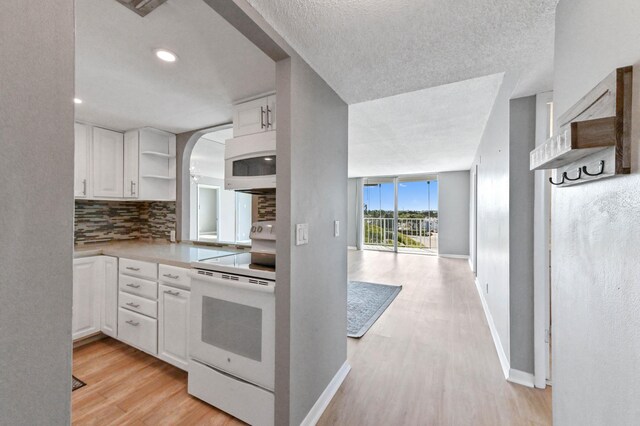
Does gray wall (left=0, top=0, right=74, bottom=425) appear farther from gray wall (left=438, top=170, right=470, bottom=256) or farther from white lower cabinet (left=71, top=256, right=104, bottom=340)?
gray wall (left=438, top=170, right=470, bottom=256)

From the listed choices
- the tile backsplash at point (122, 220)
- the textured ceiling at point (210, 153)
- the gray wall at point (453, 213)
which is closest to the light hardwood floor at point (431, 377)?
the tile backsplash at point (122, 220)

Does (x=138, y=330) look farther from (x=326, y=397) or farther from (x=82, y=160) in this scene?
(x=82, y=160)

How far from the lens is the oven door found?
1.54m

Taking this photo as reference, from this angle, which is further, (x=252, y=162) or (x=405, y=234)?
(x=405, y=234)

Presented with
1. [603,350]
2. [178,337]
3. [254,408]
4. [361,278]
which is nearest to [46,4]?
[603,350]

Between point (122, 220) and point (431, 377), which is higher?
point (122, 220)

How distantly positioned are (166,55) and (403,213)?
290 inches

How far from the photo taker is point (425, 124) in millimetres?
3334

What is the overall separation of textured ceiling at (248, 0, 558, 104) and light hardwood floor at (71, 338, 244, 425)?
7.62ft

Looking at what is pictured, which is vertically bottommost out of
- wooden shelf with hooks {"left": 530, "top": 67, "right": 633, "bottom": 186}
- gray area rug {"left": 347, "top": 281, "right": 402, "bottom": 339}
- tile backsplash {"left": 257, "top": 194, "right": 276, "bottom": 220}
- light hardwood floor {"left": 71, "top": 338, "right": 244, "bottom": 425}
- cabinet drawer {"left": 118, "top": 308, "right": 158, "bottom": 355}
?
light hardwood floor {"left": 71, "top": 338, "right": 244, "bottom": 425}

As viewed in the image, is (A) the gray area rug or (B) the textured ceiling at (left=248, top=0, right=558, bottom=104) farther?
(A) the gray area rug

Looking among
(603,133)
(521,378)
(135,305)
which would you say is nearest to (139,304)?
(135,305)

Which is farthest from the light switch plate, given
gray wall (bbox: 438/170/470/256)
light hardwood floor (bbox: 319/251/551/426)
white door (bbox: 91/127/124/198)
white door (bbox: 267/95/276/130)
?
gray wall (bbox: 438/170/470/256)

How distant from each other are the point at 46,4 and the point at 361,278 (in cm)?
495
